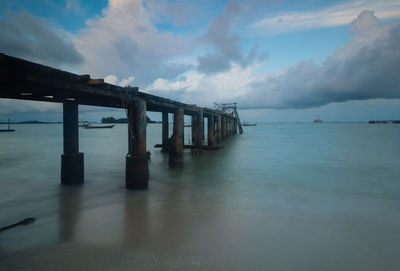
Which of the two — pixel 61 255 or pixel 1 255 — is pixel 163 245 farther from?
pixel 1 255

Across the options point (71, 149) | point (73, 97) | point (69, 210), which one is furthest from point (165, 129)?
point (69, 210)

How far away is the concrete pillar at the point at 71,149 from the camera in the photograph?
737cm

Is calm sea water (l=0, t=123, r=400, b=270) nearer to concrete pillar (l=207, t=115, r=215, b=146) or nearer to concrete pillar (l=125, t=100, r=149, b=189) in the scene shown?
concrete pillar (l=125, t=100, r=149, b=189)

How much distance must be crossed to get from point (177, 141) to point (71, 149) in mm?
5095

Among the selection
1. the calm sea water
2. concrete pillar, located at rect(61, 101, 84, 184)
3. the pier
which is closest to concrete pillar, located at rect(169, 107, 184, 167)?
the pier

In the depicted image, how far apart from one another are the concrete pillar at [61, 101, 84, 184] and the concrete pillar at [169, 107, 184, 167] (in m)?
4.57

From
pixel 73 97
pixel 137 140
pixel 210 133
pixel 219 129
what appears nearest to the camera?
pixel 137 140

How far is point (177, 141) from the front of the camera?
1171 cm

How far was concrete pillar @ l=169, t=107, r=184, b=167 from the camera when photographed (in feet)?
38.3

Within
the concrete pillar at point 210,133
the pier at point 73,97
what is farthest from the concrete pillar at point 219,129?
the pier at point 73,97

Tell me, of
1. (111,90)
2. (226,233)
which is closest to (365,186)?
(226,233)

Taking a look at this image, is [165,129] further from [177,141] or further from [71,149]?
[71,149]

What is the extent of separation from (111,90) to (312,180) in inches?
332

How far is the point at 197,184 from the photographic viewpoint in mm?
8828
